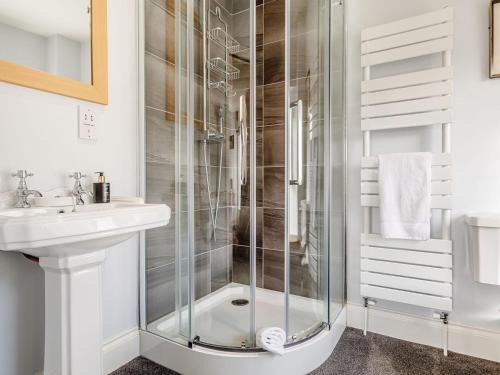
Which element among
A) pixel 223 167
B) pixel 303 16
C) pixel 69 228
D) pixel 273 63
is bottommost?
pixel 69 228

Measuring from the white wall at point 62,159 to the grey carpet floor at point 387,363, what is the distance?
0.28m

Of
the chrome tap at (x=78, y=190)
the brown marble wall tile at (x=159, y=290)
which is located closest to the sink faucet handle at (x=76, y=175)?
the chrome tap at (x=78, y=190)

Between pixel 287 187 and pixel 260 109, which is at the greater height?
pixel 260 109

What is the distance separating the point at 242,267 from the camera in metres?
1.76

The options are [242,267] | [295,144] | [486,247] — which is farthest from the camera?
[242,267]

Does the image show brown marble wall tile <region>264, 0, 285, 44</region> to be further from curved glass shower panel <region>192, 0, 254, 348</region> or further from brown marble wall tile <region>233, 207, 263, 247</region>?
brown marble wall tile <region>233, 207, 263, 247</region>

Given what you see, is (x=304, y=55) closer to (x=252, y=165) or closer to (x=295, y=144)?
(x=295, y=144)

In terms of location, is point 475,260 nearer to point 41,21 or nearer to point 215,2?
point 215,2

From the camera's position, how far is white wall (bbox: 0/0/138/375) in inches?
44.4

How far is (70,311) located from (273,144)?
1428 millimetres

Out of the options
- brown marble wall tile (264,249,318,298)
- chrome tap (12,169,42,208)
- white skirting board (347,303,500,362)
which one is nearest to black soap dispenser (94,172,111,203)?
chrome tap (12,169,42,208)

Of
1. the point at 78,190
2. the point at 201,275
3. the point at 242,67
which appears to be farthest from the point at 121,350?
the point at 242,67

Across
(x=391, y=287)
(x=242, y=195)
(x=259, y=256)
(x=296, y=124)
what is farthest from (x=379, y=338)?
(x=296, y=124)

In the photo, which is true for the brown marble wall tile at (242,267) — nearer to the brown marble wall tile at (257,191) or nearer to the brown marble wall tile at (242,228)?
the brown marble wall tile at (242,228)
